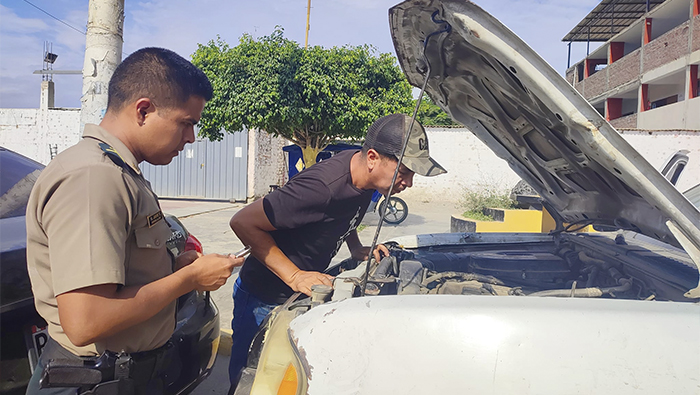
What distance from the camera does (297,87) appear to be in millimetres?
7895

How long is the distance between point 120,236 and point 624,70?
72.1 ft

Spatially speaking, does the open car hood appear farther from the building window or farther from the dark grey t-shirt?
the building window

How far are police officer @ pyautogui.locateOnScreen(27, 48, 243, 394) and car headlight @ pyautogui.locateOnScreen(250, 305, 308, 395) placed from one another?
258 millimetres

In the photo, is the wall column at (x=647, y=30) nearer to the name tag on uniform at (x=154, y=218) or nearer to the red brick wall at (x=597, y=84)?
the red brick wall at (x=597, y=84)

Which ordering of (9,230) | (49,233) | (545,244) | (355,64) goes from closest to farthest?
1. (49,233)
2. (9,230)
3. (545,244)
4. (355,64)

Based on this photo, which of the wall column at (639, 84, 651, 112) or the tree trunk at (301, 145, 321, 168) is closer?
the tree trunk at (301, 145, 321, 168)

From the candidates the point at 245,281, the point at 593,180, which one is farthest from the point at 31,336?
the point at 593,180

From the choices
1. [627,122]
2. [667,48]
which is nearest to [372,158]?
[667,48]

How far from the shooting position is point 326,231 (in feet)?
6.52

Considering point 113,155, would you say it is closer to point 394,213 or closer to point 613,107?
point 394,213

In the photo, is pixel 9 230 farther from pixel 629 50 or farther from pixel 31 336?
pixel 629 50

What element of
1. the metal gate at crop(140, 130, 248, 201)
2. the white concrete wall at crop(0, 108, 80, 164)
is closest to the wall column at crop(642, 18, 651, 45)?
the metal gate at crop(140, 130, 248, 201)

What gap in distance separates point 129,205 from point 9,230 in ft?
4.16

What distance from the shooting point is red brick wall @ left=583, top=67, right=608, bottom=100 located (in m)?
20.4
